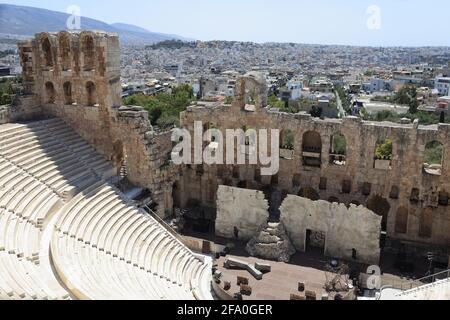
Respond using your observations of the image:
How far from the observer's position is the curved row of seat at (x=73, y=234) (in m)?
16.9

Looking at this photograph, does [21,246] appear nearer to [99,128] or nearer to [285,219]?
[99,128]

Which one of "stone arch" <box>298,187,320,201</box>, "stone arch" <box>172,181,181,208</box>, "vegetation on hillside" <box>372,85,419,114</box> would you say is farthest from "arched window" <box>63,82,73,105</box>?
"vegetation on hillside" <box>372,85,419,114</box>

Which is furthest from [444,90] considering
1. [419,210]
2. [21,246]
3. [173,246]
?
[21,246]

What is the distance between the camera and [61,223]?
2169 centimetres

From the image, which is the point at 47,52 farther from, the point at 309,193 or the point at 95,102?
the point at 309,193

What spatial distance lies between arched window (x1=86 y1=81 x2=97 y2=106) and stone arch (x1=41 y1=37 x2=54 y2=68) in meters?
2.85

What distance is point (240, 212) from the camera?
2762 cm

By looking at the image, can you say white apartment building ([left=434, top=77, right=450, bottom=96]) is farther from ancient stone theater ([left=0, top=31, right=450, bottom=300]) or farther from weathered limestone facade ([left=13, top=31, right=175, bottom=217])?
weathered limestone facade ([left=13, top=31, right=175, bottom=217])

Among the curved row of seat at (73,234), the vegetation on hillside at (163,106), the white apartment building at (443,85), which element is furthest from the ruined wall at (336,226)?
the white apartment building at (443,85)

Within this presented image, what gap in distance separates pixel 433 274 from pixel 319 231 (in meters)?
6.08

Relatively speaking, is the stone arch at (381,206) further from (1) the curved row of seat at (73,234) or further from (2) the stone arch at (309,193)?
(1) the curved row of seat at (73,234)

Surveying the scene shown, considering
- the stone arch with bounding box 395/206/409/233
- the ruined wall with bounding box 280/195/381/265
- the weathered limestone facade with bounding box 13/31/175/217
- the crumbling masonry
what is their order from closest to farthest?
the ruined wall with bounding box 280/195/381/265 < the crumbling masonry < the stone arch with bounding box 395/206/409/233 < the weathered limestone facade with bounding box 13/31/175/217

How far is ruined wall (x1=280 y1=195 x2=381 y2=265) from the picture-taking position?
25.0m

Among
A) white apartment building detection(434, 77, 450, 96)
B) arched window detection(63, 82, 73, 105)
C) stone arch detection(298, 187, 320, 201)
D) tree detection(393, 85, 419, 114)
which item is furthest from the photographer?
white apartment building detection(434, 77, 450, 96)
